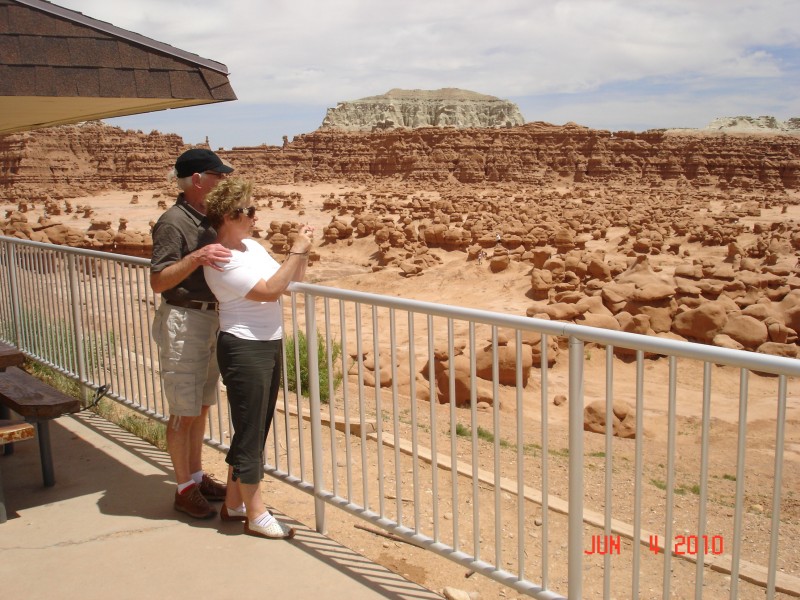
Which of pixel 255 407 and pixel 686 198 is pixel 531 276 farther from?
pixel 686 198

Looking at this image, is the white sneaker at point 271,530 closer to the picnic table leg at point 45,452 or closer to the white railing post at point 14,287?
the picnic table leg at point 45,452

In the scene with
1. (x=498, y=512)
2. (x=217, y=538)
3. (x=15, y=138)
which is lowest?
(x=217, y=538)

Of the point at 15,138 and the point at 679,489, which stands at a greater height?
the point at 15,138

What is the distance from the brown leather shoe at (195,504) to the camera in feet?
13.4

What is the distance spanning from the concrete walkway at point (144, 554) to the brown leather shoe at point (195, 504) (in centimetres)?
4

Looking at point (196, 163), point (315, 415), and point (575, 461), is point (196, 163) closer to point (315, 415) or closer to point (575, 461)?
point (315, 415)

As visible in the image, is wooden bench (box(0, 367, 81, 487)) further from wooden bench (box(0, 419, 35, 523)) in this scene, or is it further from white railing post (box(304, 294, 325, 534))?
white railing post (box(304, 294, 325, 534))

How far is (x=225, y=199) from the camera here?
3.50 m

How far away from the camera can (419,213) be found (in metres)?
29.9

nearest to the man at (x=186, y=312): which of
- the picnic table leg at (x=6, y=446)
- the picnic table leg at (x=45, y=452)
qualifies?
the picnic table leg at (x=45, y=452)

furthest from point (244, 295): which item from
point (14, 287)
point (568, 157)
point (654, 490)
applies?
point (568, 157)

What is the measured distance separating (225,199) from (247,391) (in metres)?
0.87

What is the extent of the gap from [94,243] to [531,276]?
10.9m

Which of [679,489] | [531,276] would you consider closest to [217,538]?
[679,489]
